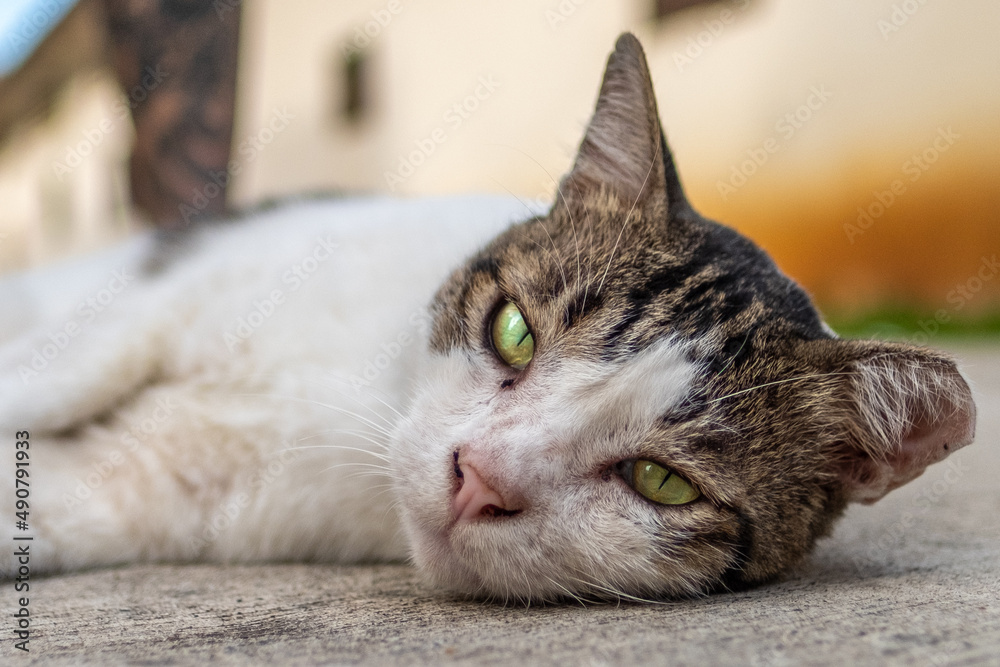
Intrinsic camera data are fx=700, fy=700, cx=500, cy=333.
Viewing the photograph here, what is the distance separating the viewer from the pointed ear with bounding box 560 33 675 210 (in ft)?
4.75

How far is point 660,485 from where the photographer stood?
1.16 m

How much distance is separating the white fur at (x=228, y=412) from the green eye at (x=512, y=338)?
0.25 meters

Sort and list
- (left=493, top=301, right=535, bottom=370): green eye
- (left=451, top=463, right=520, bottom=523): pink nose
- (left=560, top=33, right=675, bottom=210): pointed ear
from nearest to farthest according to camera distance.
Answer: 1. (left=451, top=463, right=520, bottom=523): pink nose
2. (left=493, top=301, right=535, bottom=370): green eye
3. (left=560, top=33, right=675, bottom=210): pointed ear

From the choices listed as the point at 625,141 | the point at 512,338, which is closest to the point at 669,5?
the point at 625,141

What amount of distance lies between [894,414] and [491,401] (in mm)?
719

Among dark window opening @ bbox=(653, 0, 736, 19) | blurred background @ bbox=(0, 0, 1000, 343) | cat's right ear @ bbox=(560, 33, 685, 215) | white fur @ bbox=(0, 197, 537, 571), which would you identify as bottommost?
white fur @ bbox=(0, 197, 537, 571)

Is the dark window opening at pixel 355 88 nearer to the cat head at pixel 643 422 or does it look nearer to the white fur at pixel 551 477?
the cat head at pixel 643 422

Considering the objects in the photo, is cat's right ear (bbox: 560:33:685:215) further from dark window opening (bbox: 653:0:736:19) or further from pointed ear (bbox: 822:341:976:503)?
dark window opening (bbox: 653:0:736:19)

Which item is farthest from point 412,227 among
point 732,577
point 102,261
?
point 102,261

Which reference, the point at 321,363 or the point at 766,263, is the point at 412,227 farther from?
the point at 766,263

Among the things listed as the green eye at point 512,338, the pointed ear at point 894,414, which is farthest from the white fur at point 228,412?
the pointed ear at point 894,414

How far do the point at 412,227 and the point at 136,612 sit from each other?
3.63ft

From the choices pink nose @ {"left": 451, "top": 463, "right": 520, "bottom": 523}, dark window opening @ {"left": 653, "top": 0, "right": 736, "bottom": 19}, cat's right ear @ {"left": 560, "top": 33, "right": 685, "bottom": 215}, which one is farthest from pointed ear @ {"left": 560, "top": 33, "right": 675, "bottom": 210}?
dark window opening @ {"left": 653, "top": 0, "right": 736, "bottom": 19}

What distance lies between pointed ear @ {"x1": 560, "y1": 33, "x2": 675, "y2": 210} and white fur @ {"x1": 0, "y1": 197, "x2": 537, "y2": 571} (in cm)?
36
